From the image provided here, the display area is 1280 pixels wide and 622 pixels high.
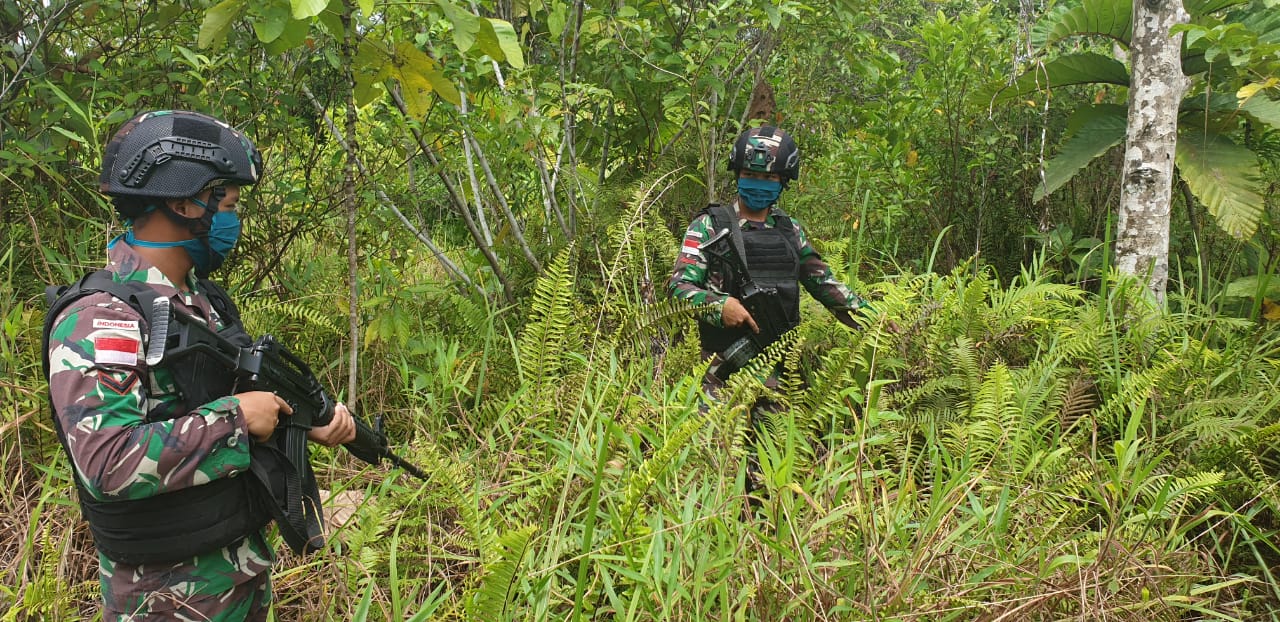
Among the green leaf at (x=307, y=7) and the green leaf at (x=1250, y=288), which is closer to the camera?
the green leaf at (x=307, y=7)

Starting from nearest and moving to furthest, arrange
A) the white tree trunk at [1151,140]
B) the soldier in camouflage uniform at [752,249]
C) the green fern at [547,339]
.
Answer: the green fern at [547,339], the soldier in camouflage uniform at [752,249], the white tree trunk at [1151,140]

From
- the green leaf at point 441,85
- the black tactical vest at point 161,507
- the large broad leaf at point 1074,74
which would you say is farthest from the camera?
the large broad leaf at point 1074,74

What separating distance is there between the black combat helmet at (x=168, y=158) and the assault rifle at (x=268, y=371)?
1.06 ft

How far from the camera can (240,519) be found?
6.29 ft

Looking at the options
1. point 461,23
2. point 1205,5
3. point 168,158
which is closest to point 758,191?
point 461,23

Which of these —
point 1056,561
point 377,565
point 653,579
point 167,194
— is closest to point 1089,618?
point 1056,561

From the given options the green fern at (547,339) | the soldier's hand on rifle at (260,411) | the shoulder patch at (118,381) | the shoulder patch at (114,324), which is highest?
the shoulder patch at (114,324)

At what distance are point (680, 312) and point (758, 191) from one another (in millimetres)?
763

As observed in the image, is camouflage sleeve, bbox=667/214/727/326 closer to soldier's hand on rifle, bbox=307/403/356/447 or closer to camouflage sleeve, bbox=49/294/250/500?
soldier's hand on rifle, bbox=307/403/356/447

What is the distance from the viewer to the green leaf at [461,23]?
2346mm

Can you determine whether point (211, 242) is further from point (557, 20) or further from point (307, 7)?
point (557, 20)

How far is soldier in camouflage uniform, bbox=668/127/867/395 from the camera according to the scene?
3.55 metres

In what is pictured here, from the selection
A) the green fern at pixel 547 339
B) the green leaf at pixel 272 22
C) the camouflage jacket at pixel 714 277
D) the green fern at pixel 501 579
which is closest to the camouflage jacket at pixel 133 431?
the green fern at pixel 501 579

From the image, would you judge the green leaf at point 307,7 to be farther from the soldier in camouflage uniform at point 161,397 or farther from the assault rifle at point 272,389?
the assault rifle at point 272,389
